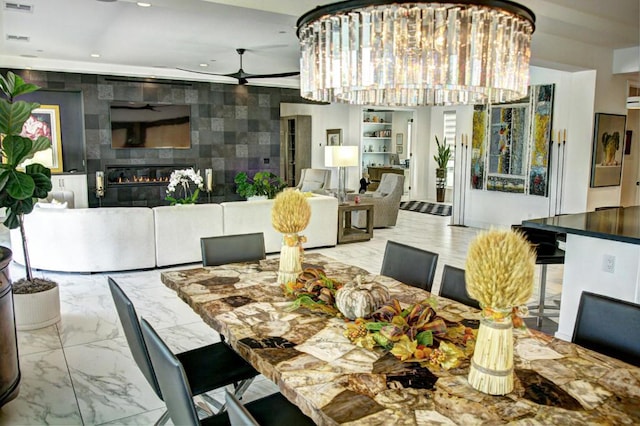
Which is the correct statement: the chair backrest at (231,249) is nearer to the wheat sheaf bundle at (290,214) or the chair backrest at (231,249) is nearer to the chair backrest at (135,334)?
the wheat sheaf bundle at (290,214)

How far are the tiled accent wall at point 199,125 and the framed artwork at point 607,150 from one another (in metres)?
6.57

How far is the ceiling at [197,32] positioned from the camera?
476 centimetres

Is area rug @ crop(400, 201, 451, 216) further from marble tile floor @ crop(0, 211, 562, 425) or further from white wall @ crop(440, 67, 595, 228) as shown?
marble tile floor @ crop(0, 211, 562, 425)

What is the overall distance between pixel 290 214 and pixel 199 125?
8614 millimetres

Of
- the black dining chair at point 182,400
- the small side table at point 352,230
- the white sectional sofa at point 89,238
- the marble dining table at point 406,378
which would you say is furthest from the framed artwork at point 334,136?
the black dining chair at point 182,400

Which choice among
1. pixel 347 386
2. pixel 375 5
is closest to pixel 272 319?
pixel 347 386

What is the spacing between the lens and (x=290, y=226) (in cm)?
243

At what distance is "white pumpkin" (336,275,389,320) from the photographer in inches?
76.0

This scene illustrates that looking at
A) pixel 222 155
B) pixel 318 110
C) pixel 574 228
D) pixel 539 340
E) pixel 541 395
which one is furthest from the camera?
pixel 318 110

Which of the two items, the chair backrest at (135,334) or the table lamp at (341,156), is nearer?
the chair backrest at (135,334)

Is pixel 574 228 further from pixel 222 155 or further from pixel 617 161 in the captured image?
pixel 222 155

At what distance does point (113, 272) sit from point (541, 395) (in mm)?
5092

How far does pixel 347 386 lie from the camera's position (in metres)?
1.46

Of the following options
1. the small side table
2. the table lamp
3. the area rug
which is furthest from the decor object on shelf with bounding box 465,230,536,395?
the area rug
